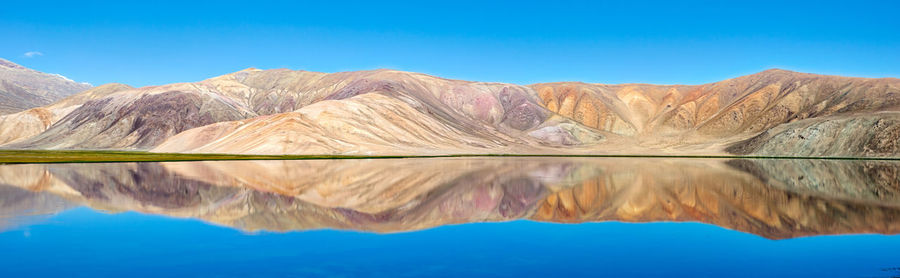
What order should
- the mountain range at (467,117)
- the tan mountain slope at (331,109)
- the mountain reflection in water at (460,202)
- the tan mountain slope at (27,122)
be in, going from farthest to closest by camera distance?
the tan mountain slope at (27,122) → the tan mountain slope at (331,109) → the mountain range at (467,117) → the mountain reflection in water at (460,202)

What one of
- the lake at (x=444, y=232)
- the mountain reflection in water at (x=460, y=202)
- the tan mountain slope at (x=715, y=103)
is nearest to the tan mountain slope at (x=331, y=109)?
the tan mountain slope at (x=715, y=103)

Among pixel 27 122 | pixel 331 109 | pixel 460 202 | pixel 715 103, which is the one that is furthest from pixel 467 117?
pixel 460 202

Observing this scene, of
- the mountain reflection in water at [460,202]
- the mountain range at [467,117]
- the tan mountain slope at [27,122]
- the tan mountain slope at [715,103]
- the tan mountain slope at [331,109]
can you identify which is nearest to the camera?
the mountain reflection in water at [460,202]

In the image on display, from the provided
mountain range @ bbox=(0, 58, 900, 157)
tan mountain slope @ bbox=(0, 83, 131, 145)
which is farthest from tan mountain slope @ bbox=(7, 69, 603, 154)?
tan mountain slope @ bbox=(0, 83, 131, 145)

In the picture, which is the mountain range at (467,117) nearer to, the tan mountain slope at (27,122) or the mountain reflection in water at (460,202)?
the tan mountain slope at (27,122)

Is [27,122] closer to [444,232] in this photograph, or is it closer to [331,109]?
[331,109]

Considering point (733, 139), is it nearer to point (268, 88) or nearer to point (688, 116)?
point (688, 116)

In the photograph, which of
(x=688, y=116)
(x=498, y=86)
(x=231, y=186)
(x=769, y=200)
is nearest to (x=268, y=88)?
(x=498, y=86)
